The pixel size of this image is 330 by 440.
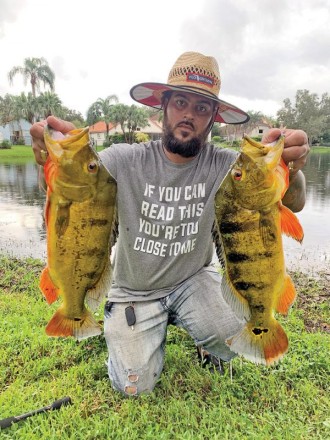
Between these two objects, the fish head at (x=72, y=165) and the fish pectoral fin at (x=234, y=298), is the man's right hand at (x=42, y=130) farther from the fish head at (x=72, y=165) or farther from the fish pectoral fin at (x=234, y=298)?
the fish pectoral fin at (x=234, y=298)

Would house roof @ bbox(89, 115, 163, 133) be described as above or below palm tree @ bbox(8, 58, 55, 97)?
below

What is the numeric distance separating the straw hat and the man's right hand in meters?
1.18

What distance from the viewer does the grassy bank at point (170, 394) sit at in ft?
9.96

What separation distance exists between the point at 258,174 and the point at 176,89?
4.72 ft

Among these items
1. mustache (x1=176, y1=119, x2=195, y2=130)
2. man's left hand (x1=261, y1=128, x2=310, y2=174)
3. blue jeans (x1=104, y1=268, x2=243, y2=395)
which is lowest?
blue jeans (x1=104, y1=268, x2=243, y2=395)

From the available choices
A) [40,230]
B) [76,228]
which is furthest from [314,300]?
[40,230]

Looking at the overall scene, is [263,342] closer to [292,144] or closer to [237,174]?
[237,174]

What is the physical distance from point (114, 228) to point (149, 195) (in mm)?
1093

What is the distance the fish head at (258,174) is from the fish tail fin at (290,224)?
0.46 feet

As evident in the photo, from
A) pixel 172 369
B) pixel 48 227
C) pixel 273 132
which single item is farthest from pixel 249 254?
pixel 172 369

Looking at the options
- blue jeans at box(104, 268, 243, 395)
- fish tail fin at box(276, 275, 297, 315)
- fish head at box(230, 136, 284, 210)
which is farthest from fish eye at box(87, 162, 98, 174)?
blue jeans at box(104, 268, 243, 395)

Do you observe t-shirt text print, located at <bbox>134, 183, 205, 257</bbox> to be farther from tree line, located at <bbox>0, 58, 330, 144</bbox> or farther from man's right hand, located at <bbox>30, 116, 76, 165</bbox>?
tree line, located at <bbox>0, 58, 330, 144</bbox>

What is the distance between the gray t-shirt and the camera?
3.85 meters

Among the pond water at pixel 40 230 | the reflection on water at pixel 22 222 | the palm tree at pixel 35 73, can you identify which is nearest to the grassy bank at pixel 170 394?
the reflection on water at pixel 22 222
